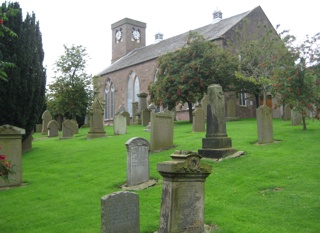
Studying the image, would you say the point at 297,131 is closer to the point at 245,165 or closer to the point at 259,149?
the point at 259,149

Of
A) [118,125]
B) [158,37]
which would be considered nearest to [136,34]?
[158,37]

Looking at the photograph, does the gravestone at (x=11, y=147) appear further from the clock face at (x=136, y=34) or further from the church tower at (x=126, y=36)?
the clock face at (x=136, y=34)

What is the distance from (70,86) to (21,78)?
14.5 m

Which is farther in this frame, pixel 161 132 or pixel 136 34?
pixel 136 34

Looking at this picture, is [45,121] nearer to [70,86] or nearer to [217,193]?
[70,86]

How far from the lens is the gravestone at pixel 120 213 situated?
5281 millimetres

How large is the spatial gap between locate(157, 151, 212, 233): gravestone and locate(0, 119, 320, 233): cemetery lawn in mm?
532

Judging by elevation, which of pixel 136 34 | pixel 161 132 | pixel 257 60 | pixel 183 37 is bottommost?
pixel 161 132

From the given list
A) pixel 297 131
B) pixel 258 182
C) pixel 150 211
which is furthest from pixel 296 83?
pixel 150 211

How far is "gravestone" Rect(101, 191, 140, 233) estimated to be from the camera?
5281 mm

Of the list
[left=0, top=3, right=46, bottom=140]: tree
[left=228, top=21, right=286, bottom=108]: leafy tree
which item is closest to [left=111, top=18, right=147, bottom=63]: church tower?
[left=228, top=21, right=286, bottom=108]: leafy tree

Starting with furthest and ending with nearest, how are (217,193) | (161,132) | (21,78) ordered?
(21,78) → (161,132) → (217,193)

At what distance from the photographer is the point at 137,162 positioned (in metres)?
9.23

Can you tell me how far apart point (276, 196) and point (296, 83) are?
28.4ft
